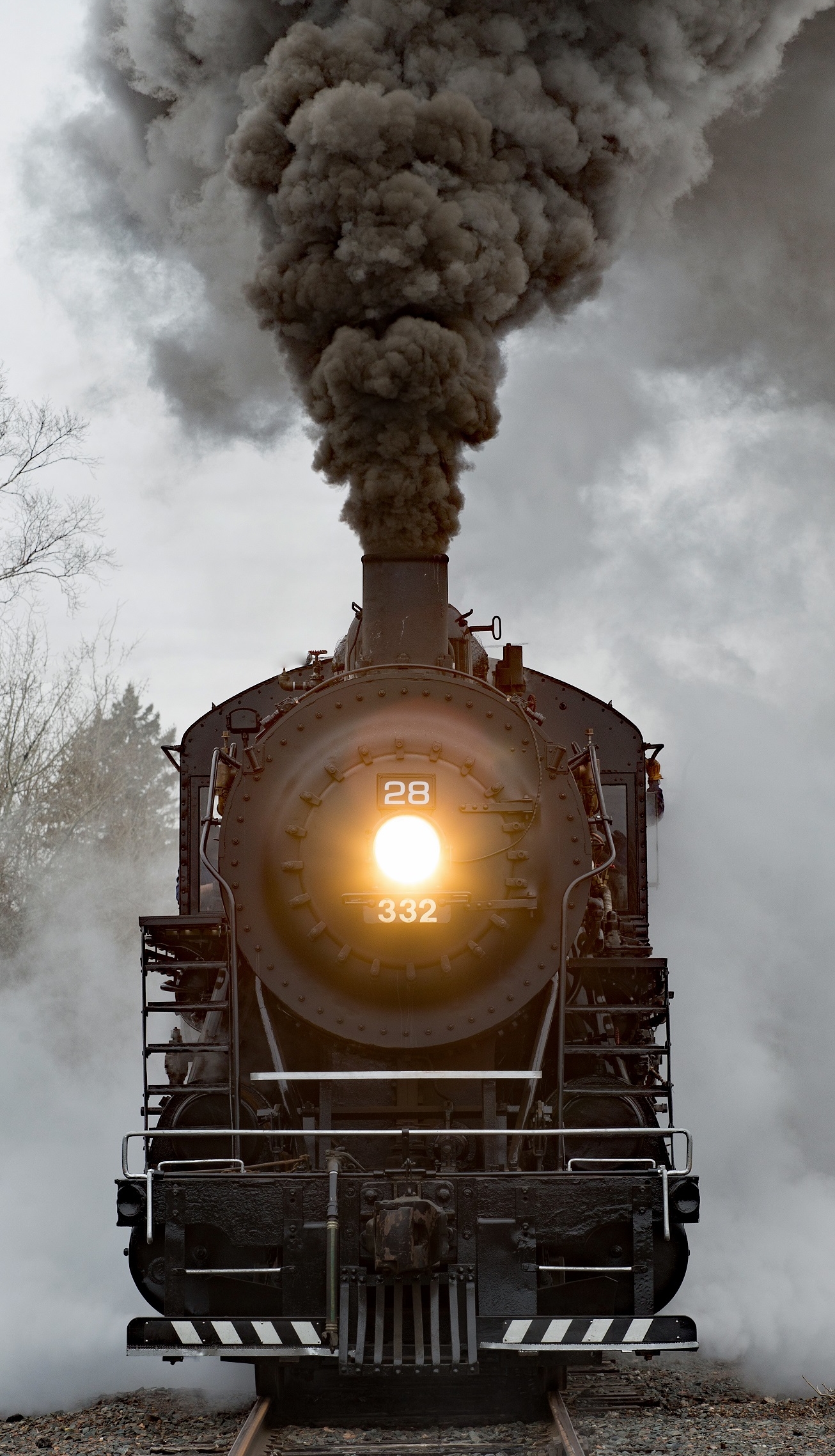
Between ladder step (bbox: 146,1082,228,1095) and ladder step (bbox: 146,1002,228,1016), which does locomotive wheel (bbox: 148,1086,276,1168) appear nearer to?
ladder step (bbox: 146,1082,228,1095)

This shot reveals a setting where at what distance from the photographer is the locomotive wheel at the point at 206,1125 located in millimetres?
6559

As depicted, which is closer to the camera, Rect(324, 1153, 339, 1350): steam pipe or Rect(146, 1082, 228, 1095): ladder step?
Rect(324, 1153, 339, 1350): steam pipe

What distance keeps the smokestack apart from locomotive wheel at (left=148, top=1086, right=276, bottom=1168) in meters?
2.12

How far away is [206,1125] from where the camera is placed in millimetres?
6625

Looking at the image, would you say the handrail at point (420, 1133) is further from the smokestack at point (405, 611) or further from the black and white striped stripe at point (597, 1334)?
the smokestack at point (405, 611)

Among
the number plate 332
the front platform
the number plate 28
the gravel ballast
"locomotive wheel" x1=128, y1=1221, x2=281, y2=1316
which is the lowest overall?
the gravel ballast

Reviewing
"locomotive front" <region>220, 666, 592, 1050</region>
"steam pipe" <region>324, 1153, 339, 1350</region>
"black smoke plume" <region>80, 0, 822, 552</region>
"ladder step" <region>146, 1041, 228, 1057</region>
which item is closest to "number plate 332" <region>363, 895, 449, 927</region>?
"locomotive front" <region>220, 666, 592, 1050</region>

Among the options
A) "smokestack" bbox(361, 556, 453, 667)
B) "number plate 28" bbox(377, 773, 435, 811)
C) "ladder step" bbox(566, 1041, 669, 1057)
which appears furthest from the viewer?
"smokestack" bbox(361, 556, 453, 667)

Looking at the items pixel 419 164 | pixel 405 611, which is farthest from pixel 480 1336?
pixel 419 164

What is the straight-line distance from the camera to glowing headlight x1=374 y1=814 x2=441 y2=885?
6543mm

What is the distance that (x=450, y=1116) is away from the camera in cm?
653

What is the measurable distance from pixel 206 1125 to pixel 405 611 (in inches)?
102

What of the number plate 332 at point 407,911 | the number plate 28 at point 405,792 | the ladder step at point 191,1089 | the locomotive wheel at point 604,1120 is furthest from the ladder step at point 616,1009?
the ladder step at point 191,1089

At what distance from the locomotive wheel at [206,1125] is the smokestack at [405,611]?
212 centimetres
